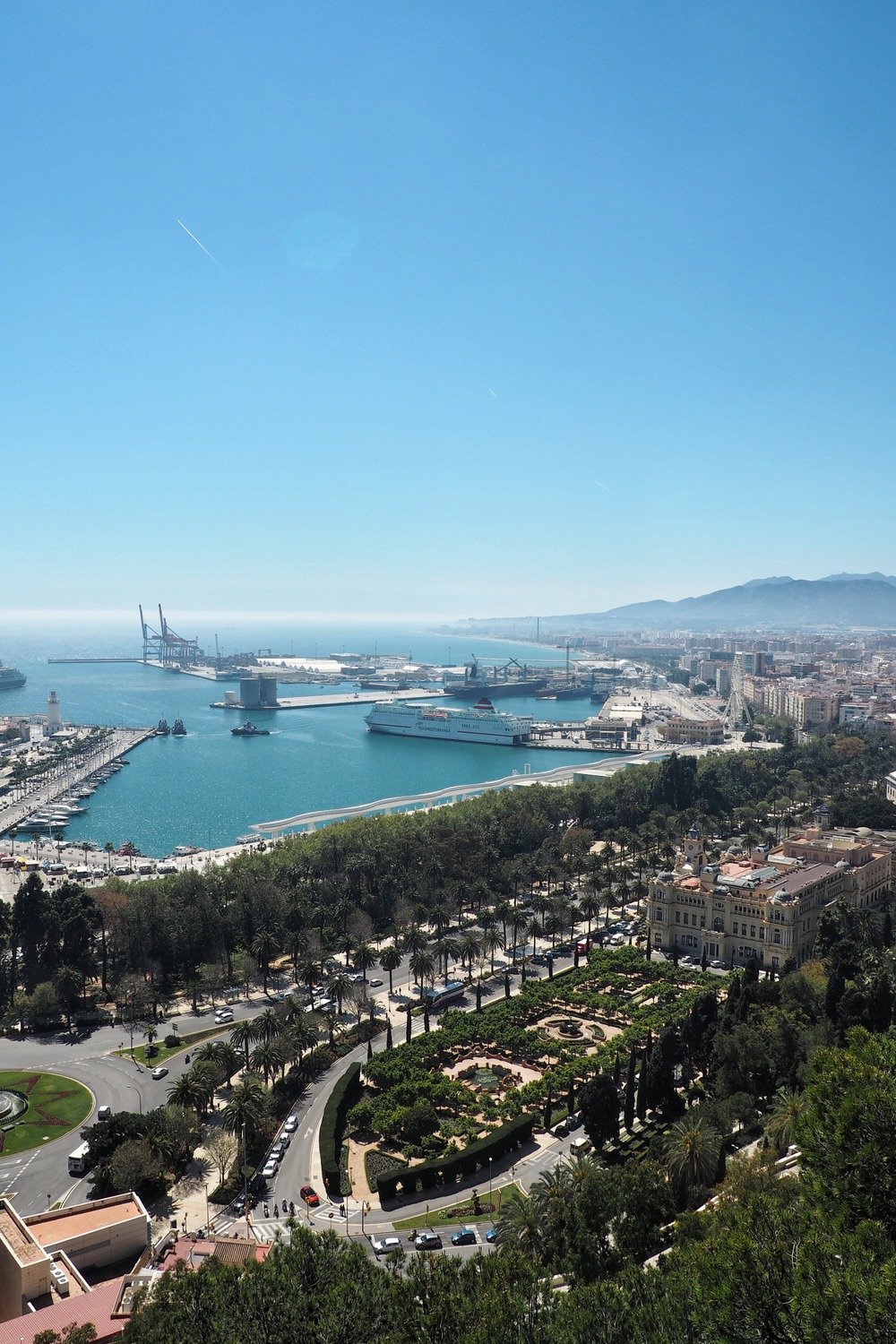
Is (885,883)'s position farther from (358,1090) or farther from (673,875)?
(358,1090)

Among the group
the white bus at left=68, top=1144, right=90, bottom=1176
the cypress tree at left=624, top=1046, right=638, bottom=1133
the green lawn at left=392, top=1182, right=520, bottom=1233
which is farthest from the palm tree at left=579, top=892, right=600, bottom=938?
the white bus at left=68, top=1144, right=90, bottom=1176

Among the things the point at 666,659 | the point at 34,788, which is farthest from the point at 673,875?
the point at 666,659

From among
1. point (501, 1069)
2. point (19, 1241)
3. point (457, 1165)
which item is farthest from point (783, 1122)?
point (19, 1241)

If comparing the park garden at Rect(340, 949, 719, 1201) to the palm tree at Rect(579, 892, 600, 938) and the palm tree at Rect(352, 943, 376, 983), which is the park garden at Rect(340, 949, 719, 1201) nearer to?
the palm tree at Rect(579, 892, 600, 938)

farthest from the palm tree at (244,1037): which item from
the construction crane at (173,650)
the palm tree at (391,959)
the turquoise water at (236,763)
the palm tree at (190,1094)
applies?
the construction crane at (173,650)

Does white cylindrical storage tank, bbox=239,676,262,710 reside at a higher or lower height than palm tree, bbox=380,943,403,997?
higher

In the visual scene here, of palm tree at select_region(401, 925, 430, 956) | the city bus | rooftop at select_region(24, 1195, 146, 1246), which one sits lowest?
the city bus
